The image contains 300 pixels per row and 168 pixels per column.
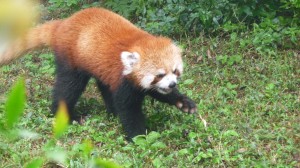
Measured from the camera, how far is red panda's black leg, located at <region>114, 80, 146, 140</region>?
14.8 feet

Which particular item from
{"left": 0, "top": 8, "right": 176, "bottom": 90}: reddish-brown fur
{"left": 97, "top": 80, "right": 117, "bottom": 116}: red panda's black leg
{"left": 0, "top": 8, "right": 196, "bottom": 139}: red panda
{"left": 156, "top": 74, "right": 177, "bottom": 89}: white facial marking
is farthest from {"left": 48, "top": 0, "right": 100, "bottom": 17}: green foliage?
{"left": 156, "top": 74, "right": 177, "bottom": 89}: white facial marking

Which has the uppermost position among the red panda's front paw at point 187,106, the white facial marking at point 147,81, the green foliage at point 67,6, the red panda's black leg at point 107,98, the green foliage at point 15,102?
the green foliage at point 15,102

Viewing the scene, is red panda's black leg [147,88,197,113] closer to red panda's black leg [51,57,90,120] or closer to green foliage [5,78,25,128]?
red panda's black leg [51,57,90,120]

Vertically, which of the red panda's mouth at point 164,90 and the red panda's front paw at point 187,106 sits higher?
the red panda's mouth at point 164,90

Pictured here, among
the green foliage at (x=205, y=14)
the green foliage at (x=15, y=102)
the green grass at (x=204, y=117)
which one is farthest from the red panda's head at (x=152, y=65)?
the green foliage at (x=15, y=102)

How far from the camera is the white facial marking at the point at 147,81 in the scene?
14.6 ft

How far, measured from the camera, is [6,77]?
6090 millimetres

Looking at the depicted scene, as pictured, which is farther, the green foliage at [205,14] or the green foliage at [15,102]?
the green foliage at [205,14]

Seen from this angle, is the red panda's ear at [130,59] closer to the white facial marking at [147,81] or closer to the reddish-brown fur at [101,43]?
the reddish-brown fur at [101,43]

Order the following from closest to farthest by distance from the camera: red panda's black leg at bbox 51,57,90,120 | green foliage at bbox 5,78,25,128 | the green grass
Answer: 1. green foliage at bbox 5,78,25,128
2. the green grass
3. red panda's black leg at bbox 51,57,90,120

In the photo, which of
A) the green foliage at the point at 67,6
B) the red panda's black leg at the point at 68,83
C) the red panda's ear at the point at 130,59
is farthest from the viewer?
the green foliage at the point at 67,6

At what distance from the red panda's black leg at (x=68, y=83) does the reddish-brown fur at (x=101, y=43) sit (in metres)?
0.08

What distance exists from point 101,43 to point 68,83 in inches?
20.5

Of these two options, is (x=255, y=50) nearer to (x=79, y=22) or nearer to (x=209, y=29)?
(x=209, y=29)
